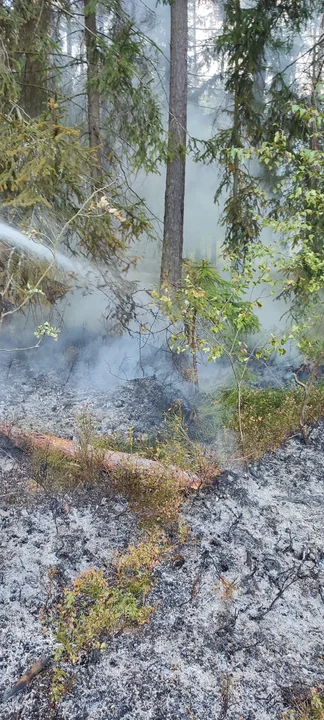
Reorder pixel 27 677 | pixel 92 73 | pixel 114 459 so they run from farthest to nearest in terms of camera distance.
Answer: pixel 92 73, pixel 114 459, pixel 27 677

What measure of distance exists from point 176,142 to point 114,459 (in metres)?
5.95

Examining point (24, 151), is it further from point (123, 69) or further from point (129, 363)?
point (129, 363)

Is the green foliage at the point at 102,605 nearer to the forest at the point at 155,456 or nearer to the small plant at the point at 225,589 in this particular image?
the forest at the point at 155,456

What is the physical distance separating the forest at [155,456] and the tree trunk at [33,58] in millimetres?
46

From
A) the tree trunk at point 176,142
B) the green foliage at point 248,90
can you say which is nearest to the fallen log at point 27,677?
the tree trunk at point 176,142

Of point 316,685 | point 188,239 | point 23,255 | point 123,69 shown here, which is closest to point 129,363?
point 23,255

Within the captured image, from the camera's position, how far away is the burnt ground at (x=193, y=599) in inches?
107

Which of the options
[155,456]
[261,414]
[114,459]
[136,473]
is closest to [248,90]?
[261,414]

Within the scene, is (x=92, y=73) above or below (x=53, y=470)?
above

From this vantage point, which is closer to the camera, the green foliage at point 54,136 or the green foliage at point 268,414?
the green foliage at point 54,136

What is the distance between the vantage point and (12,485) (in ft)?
14.6

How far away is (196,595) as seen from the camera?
11.3 ft

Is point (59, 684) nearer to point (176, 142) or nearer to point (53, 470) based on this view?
point (53, 470)

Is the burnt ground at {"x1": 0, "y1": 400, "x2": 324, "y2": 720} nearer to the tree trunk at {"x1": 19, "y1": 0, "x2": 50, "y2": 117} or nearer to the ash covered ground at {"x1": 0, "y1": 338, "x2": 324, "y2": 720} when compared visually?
the ash covered ground at {"x1": 0, "y1": 338, "x2": 324, "y2": 720}
